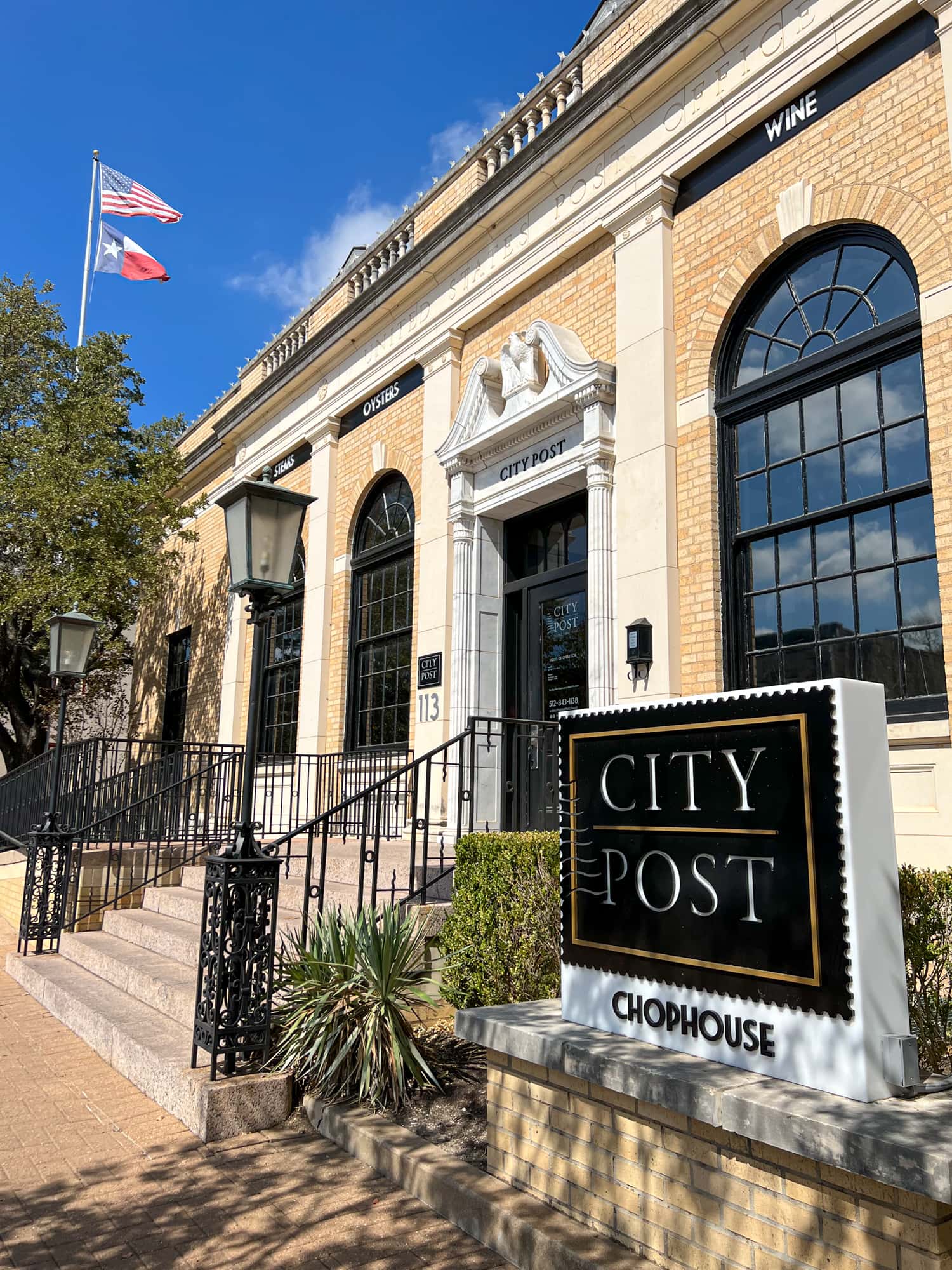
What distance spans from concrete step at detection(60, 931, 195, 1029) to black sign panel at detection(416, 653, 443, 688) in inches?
151

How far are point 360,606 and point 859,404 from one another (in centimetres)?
735

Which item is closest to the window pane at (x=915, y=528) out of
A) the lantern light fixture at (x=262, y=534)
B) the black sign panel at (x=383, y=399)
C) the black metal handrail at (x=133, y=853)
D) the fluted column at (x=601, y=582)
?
the fluted column at (x=601, y=582)

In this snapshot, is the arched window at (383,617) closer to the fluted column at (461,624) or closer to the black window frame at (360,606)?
the black window frame at (360,606)

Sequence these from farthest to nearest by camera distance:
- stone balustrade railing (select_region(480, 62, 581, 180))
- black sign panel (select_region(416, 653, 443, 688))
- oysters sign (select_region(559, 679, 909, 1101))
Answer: black sign panel (select_region(416, 653, 443, 688))
stone balustrade railing (select_region(480, 62, 581, 180))
oysters sign (select_region(559, 679, 909, 1101))

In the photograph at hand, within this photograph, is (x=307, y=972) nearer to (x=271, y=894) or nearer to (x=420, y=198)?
(x=271, y=894)

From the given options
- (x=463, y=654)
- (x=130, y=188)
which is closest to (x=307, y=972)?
(x=463, y=654)

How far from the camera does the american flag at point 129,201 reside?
1925cm

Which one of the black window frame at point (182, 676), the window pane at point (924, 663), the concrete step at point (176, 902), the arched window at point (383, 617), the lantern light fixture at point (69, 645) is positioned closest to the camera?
the window pane at point (924, 663)

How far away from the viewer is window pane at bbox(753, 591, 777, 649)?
23.1ft

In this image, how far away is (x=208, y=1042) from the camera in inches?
192

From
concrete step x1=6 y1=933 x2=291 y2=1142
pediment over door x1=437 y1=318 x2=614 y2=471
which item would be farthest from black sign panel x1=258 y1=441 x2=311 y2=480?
concrete step x1=6 y1=933 x2=291 y2=1142

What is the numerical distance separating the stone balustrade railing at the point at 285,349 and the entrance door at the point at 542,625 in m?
6.51

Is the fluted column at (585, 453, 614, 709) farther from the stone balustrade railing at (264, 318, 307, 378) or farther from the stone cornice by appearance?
the stone balustrade railing at (264, 318, 307, 378)

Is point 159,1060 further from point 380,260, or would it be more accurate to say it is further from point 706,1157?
point 380,260
